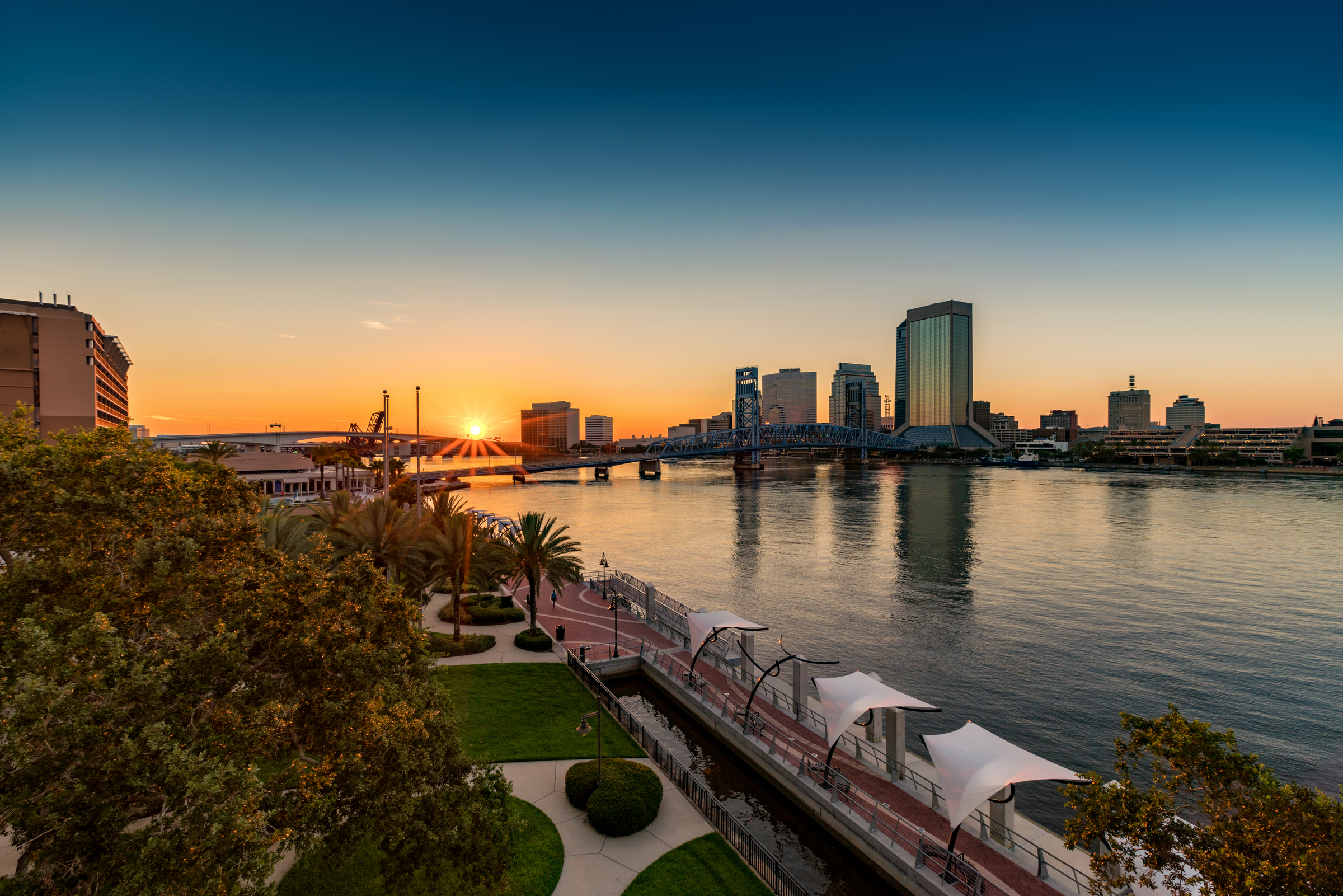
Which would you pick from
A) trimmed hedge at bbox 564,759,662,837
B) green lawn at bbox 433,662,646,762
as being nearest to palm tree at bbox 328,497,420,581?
green lawn at bbox 433,662,646,762

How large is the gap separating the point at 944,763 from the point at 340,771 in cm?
1694

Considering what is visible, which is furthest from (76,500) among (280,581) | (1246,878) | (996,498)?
(996,498)

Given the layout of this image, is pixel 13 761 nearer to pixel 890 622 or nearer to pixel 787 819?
pixel 787 819

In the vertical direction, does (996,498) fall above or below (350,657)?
below

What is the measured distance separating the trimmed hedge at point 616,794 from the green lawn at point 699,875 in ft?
5.34

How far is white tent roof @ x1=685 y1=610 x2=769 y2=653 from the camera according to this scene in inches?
Result: 1231

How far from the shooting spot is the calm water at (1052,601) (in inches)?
1291

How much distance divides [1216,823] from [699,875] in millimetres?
12833

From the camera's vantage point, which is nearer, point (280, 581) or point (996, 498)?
point (280, 581)

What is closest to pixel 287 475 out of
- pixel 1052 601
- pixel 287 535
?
pixel 287 535

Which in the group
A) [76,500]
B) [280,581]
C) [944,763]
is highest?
[76,500]

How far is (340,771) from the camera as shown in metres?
12.9

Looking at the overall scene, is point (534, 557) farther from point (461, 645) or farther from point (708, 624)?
point (708, 624)

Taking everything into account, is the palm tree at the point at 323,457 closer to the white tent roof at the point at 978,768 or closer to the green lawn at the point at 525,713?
the green lawn at the point at 525,713
